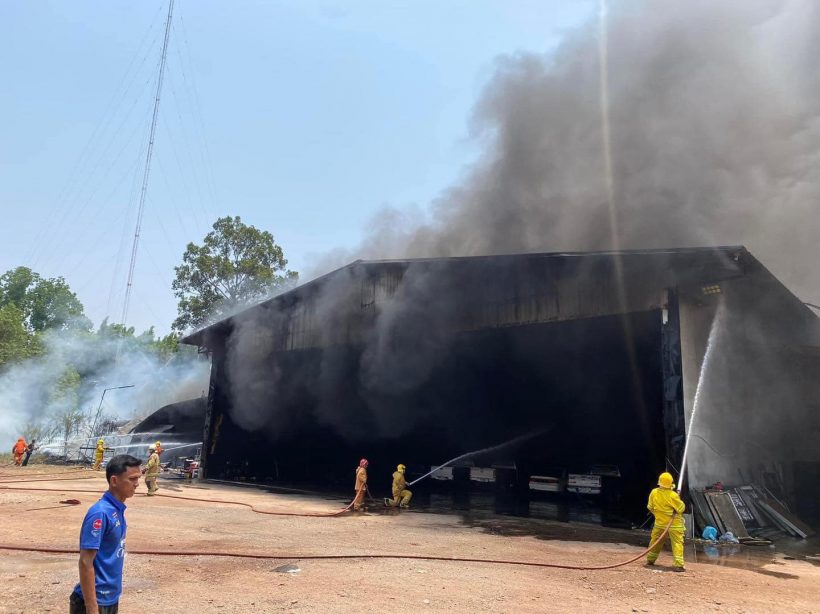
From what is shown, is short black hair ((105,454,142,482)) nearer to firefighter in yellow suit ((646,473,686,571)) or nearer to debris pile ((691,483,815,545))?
firefighter in yellow suit ((646,473,686,571))

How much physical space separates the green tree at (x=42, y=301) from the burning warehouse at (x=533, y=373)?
107ft

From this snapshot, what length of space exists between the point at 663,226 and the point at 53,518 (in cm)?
1477

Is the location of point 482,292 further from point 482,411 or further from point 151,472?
point 151,472

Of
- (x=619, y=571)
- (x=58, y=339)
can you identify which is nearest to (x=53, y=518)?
(x=619, y=571)

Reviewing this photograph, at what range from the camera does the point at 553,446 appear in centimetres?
1736

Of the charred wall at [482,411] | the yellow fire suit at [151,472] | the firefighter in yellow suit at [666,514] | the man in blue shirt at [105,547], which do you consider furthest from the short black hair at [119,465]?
the yellow fire suit at [151,472]

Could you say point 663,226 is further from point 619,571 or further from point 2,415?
point 2,415

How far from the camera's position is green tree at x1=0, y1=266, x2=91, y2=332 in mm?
44000

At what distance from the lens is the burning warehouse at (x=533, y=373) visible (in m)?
11.3

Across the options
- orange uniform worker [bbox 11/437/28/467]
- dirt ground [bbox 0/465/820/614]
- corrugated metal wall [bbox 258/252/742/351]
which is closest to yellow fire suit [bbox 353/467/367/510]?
dirt ground [bbox 0/465/820/614]

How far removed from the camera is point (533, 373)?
16.4 m

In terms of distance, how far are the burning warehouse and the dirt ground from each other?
3.49 metres

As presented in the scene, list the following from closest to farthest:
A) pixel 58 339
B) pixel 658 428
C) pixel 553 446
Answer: pixel 658 428 < pixel 553 446 < pixel 58 339

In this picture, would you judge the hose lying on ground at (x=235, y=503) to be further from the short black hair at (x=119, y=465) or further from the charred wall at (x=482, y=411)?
the short black hair at (x=119, y=465)
